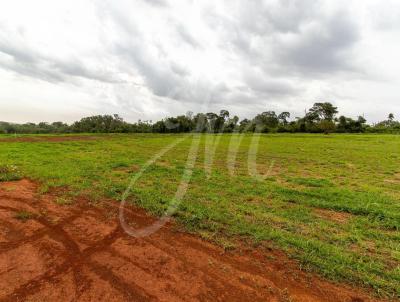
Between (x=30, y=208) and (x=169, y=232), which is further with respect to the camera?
(x=30, y=208)

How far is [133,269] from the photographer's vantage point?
3814mm

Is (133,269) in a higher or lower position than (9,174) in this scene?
lower

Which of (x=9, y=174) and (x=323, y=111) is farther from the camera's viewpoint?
(x=323, y=111)

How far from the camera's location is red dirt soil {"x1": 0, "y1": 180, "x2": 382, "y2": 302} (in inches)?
132

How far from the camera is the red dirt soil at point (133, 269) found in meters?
3.35

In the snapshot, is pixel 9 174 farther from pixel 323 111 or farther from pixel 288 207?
pixel 323 111

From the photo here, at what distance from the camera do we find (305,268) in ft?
13.1

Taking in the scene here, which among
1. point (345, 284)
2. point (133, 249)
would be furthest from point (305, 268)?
point (133, 249)

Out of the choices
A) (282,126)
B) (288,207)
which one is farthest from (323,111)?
(288,207)

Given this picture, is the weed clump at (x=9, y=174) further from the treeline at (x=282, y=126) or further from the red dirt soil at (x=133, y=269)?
the treeline at (x=282, y=126)

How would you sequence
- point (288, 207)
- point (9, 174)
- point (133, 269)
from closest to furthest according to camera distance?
point (133, 269) → point (288, 207) → point (9, 174)

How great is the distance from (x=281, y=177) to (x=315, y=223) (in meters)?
5.33

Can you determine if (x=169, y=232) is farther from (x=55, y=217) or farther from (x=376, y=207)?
(x=376, y=207)

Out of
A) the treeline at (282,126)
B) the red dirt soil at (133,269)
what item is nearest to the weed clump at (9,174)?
the red dirt soil at (133,269)
